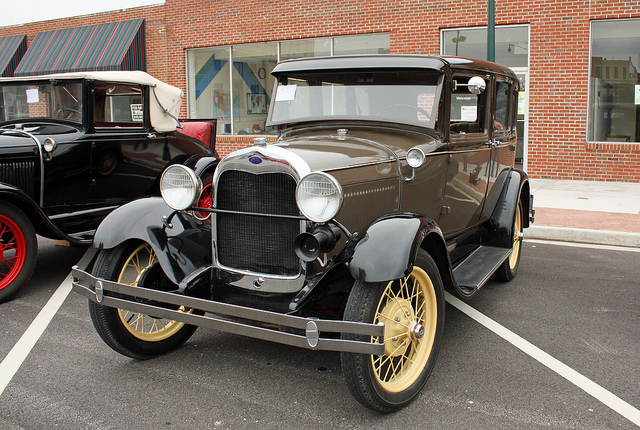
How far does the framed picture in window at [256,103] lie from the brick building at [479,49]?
27 millimetres

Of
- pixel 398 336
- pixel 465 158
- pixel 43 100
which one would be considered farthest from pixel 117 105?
pixel 398 336

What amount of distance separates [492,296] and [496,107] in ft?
5.45

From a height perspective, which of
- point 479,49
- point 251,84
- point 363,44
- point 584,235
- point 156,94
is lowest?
point 584,235

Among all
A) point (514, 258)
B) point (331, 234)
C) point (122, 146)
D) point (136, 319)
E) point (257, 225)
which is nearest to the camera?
point (331, 234)

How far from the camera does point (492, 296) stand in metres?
4.93

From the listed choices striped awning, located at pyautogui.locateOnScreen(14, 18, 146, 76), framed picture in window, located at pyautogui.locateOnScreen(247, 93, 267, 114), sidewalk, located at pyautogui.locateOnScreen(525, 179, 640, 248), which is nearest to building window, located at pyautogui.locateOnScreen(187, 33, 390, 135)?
framed picture in window, located at pyautogui.locateOnScreen(247, 93, 267, 114)

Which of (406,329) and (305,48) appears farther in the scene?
(305,48)

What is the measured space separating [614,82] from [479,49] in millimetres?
2644

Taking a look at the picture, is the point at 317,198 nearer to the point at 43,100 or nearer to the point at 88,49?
the point at 43,100

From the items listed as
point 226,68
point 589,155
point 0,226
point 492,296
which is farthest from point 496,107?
point 226,68

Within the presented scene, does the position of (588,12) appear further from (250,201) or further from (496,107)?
(250,201)

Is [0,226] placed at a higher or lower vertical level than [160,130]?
lower

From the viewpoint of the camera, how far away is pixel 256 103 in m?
14.5

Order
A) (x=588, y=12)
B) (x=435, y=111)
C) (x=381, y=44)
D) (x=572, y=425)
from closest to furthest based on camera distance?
1. (x=572, y=425)
2. (x=435, y=111)
3. (x=588, y=12)
4. (x=381, y=44)
